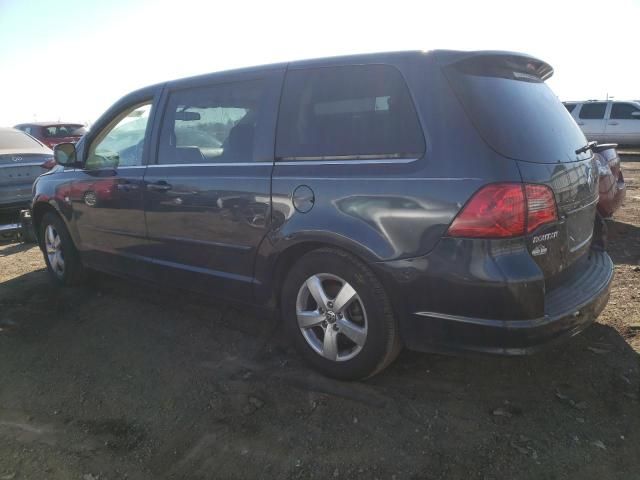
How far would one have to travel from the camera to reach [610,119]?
1753cm

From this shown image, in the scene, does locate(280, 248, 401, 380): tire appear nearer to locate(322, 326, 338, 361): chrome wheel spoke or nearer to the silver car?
locate(322, 326, 338, 361): chrome wheel spoke

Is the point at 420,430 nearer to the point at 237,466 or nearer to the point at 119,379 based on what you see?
the point at 237,466

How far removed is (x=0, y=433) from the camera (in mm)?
2766

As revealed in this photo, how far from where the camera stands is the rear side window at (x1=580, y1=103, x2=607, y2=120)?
17.6m

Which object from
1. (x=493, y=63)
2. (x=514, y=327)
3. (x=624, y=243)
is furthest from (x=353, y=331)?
(x=624, y=243)

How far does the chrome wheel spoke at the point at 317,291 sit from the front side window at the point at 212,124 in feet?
2.86

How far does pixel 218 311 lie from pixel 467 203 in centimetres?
249

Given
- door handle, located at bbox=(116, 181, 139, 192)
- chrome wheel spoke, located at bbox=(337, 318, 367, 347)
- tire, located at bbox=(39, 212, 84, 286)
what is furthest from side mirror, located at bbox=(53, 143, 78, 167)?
chrome wheel spoke, located at bbox=(337, 318, 367, 347)

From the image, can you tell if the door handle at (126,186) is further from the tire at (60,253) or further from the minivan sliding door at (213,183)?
the tire at (60,253)

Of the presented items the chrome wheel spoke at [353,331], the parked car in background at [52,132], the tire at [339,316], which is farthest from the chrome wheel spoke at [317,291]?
the parked car in background at [52,132]

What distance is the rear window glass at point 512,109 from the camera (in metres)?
2.49

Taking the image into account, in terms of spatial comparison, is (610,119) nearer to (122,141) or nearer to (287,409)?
(122,141)

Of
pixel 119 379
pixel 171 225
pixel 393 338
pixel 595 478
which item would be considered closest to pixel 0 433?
pixel 119 379

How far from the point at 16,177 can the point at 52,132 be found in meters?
6.98
